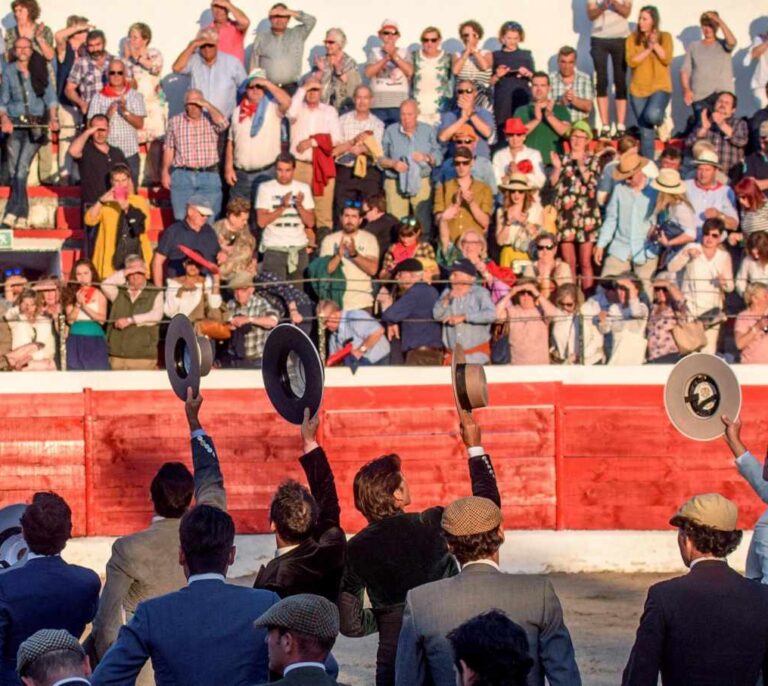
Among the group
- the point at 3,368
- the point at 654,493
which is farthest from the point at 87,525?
the point at 654,493

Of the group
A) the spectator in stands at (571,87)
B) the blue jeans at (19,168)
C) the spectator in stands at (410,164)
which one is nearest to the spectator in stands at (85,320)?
the blue jeans at (19,168)

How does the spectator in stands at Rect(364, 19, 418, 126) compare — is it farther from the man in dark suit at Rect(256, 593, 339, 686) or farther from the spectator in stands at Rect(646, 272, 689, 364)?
the man in dark suit at Rect(256, 593, 339, 686)

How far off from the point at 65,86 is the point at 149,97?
0.85 m

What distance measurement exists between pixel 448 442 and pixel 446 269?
1514 mm

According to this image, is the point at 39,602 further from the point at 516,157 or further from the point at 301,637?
the point at 516,157

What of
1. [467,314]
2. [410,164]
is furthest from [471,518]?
[410,164]

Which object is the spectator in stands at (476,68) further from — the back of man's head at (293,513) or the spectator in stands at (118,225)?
the back of man's head at (293,513)

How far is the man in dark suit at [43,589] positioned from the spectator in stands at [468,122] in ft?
32.7

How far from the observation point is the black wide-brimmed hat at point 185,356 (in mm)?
6719

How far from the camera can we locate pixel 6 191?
1631 cm

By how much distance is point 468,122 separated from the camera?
1571 cm

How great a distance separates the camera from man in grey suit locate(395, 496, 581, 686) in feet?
16.5

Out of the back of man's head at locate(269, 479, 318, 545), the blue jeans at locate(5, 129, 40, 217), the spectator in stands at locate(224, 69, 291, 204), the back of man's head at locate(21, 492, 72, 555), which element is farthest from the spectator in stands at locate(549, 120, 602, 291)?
the back of man's head at locate(21, 492, 72, 555)

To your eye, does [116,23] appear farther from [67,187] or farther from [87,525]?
[87,525]
